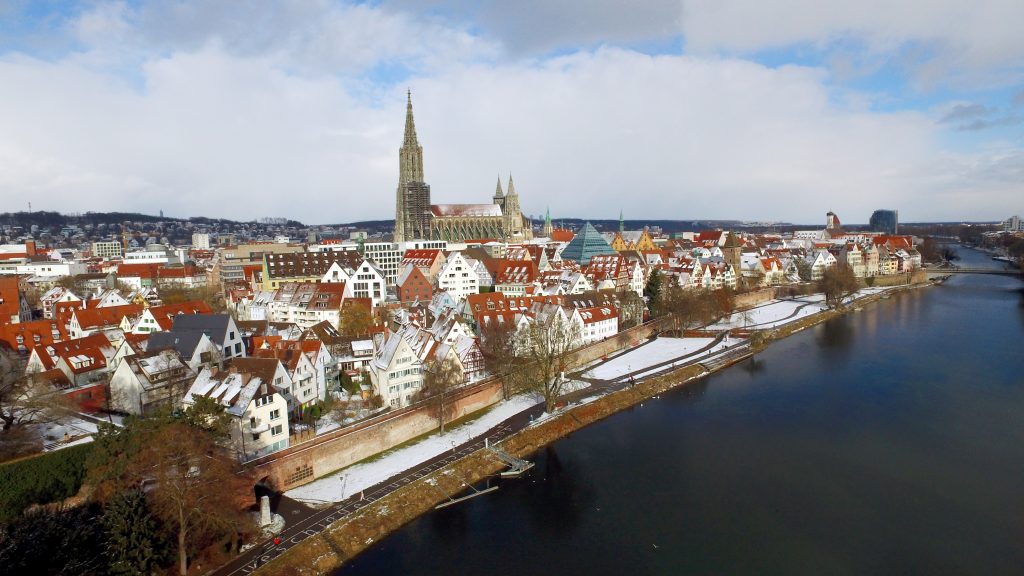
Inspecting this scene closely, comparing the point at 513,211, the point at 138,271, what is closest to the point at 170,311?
the point at 138,271

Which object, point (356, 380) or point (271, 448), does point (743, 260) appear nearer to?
point (356, 380)

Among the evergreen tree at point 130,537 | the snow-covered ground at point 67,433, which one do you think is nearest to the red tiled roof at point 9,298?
the snow-covered ground at point 67,433

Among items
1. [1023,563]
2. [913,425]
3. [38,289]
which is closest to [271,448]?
[1023,563]

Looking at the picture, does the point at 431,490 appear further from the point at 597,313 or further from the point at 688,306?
the point at 688,306

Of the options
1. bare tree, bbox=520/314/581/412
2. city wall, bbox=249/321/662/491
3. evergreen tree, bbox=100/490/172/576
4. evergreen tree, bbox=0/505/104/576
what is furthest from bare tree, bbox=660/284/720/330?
evergreen tree, bbox=0/505/104/576

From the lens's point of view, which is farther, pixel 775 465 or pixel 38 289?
pixel 38 289

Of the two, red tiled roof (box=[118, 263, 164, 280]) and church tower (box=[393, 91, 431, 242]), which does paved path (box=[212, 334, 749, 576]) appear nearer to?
red tiled roof (box=[118, 263, 164, 280])

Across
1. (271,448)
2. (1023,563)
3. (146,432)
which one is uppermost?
(146,432)
